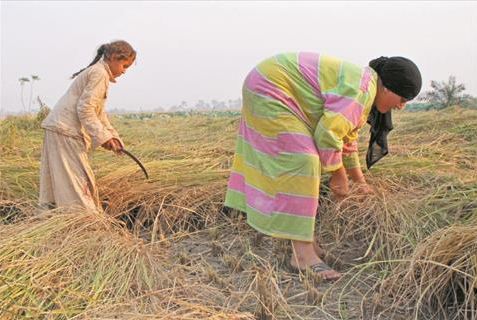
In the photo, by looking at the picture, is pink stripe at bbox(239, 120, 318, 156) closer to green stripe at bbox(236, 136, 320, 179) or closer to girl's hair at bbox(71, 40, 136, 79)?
green stripe at bbox(236, 136, 320, 179)

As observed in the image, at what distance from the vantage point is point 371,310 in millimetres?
1705

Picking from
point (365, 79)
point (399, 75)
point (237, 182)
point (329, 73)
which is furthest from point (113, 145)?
point (399, 75)

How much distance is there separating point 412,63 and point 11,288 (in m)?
1.65

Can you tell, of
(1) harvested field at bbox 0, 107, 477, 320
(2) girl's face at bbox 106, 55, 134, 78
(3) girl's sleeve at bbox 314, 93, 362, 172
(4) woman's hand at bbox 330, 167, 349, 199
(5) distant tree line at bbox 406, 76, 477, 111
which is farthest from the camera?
(5) distant tree line at bbox 406, 76, 477, 111

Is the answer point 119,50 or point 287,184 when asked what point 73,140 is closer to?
point 119,50

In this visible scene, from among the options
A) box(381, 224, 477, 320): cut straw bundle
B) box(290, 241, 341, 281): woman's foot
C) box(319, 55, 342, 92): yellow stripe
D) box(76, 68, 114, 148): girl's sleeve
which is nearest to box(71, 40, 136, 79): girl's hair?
box(76, 68, 114, 148): girl's sleeve

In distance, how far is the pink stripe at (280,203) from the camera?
1960 mm

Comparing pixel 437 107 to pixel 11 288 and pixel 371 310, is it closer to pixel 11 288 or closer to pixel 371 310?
pixel 371 310

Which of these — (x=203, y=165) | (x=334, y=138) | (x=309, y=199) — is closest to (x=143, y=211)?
(x=203, y=165)

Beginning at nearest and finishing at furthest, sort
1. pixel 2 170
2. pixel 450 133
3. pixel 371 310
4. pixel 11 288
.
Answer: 1. pixel 11 288
2. pixel 371 310
3. pixel 2 170
4. pixel 450 133

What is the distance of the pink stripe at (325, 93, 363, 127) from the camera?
186cm

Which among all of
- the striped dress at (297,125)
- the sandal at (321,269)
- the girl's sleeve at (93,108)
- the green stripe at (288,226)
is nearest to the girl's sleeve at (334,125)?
the striped dress at (297,125)

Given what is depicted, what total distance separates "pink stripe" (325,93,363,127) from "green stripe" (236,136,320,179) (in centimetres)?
20

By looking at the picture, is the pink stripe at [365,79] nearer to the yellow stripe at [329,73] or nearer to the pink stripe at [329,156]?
the yellow stripe at [329,73]
